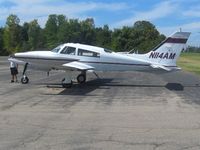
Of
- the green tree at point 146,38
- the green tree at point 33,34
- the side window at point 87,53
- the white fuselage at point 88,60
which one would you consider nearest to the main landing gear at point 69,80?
the white fuselage at point 88,60

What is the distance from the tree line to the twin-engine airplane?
8074 cm

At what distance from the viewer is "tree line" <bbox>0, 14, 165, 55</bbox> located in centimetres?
11456

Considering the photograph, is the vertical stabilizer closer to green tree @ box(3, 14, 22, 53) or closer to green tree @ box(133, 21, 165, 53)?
green tree @ box(133, 21, 165, 53)

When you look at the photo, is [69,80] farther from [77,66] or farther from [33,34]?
[33,34]

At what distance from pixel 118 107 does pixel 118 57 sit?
10.3 m

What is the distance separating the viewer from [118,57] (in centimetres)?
2494

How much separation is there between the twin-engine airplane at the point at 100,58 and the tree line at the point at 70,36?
8074cm

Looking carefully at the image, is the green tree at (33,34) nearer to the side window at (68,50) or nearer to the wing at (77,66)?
the side window at (68,50)

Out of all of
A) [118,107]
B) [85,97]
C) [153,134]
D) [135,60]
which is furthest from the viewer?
[135,60]

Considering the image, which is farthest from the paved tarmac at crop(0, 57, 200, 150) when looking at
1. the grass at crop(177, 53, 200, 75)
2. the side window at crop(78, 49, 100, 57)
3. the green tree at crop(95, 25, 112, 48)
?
the green tree at crop(95, 25, 112, 48)

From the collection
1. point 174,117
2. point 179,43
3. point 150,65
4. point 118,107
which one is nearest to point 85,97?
point 118,107

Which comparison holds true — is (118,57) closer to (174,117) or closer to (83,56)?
(83,56)

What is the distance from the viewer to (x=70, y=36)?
122 m

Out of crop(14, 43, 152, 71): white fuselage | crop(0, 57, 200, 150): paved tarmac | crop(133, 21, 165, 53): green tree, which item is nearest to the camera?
crop(0, 57, 200, 150): paved tarmac
